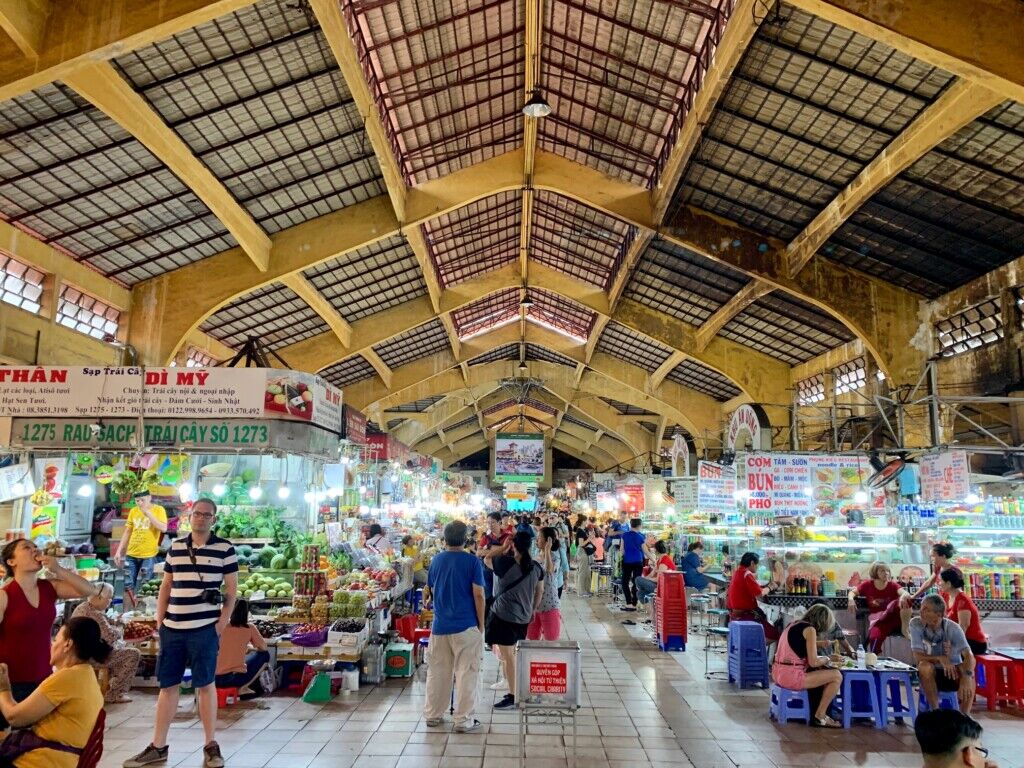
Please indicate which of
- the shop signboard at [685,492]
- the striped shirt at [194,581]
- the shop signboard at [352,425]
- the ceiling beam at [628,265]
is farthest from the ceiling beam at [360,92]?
the shop signboard at [685,492]

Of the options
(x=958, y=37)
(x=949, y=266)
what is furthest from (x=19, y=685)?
(x=949, y=266)

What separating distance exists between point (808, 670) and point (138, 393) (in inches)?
248

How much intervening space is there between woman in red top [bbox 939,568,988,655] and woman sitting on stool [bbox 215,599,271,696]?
233 inches

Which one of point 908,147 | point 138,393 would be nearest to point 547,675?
point 138,393

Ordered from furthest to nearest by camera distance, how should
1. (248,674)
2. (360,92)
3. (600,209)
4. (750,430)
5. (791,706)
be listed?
(600,209) → (750,430) → (360,92) → (248,674) → (791,706)

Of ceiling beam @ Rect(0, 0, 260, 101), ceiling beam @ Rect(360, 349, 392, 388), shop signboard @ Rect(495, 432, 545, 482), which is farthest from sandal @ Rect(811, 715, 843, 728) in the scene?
shop signboard @ Rect(495, 432, 545, 482)

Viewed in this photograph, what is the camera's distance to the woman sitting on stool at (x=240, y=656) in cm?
589

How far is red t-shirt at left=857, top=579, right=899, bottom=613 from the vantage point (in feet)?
24.1

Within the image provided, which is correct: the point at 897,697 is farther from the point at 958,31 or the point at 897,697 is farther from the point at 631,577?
Answer: the point at 631,577

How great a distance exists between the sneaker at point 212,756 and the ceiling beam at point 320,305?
9108 millimetres

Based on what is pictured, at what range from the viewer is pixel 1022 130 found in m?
7.91

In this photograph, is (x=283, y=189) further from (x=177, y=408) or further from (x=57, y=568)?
(x=57, y=568)

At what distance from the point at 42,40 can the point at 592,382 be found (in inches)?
759

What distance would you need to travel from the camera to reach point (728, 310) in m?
15.4
